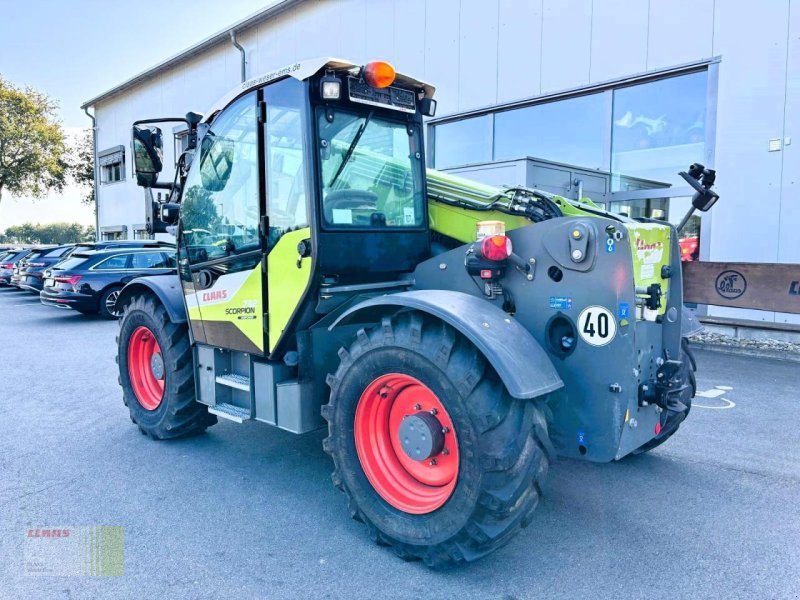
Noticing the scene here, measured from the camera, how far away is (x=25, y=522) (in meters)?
3.41

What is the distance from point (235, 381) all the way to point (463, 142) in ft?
32.8

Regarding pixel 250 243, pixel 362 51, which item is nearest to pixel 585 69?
pixel 362 51

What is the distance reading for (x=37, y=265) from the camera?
16.6 meters

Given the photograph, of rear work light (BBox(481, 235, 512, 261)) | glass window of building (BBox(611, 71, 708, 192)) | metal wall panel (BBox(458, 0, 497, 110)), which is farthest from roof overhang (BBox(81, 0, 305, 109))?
rear work light (BBox(481, 235, 512, 261))

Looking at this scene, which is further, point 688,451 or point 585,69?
point 585,69

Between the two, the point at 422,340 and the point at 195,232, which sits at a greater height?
the point at 195,232

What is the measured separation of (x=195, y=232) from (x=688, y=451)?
3.97 m

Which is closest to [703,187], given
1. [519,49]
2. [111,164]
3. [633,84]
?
[633,84]

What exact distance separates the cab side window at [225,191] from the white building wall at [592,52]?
773cm

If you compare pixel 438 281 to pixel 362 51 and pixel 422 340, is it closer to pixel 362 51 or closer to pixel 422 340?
pixel 422 340

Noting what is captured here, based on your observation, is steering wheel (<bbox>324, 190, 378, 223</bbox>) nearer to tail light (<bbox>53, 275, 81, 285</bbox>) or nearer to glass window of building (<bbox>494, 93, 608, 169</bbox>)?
glass window of building (<bbox>494, 93, 608, 169</bbox>)

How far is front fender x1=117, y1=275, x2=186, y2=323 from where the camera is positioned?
4586mm

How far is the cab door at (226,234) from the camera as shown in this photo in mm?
3818
